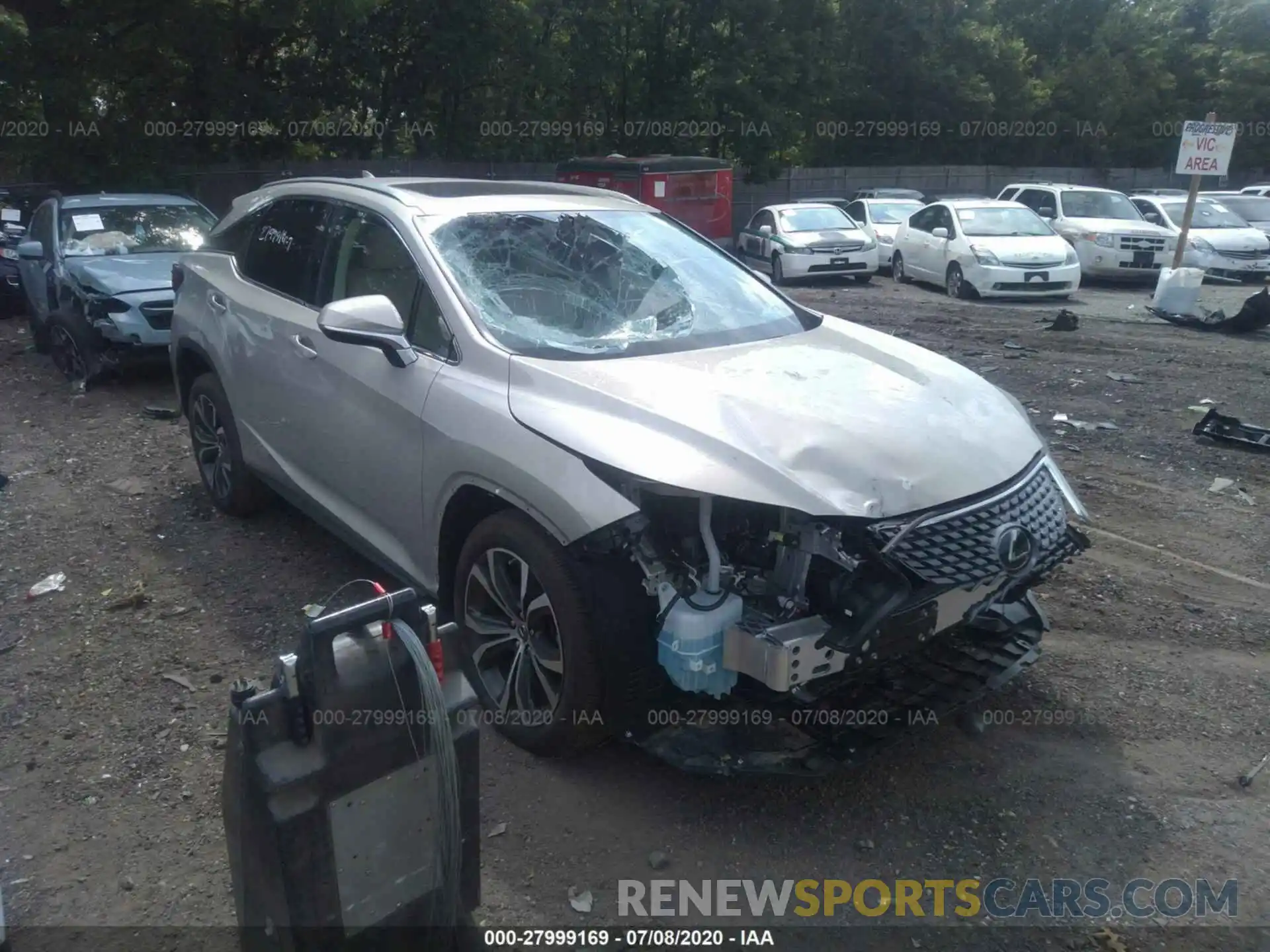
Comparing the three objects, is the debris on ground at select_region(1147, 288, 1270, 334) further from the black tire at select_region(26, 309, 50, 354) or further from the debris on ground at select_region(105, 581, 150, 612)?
the black tire at select_region(26, 309, 50, 354)

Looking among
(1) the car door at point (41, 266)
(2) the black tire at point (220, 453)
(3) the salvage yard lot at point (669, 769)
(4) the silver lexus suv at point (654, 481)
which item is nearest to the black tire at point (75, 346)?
(1) the car door at point (41, 266)

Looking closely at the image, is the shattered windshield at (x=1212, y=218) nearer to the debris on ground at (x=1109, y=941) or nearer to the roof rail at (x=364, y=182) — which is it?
the roof rail at (x=364, y=182)

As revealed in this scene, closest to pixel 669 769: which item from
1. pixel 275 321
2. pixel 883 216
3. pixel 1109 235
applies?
pixel 275 321

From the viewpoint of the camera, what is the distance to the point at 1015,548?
3.24m

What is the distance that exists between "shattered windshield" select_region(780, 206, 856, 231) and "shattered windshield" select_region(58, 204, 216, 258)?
10591 mm

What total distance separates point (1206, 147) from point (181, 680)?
549 inches

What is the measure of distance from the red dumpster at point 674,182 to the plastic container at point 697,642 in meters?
17.2

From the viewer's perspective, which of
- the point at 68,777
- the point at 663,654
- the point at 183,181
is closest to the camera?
the point at 663,654

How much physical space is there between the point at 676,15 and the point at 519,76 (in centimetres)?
571

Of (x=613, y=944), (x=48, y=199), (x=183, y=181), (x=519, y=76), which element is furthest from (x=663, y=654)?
(x=519, y=76)

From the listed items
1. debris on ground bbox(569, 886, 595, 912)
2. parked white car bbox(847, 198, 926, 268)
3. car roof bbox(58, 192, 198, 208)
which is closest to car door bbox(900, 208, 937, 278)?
parked white car bbox(847, 198, 926, 268)

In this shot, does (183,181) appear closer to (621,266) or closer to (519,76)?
(519,76)

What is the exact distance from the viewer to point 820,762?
126 inches

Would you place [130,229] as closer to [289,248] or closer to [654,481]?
[289,248]
